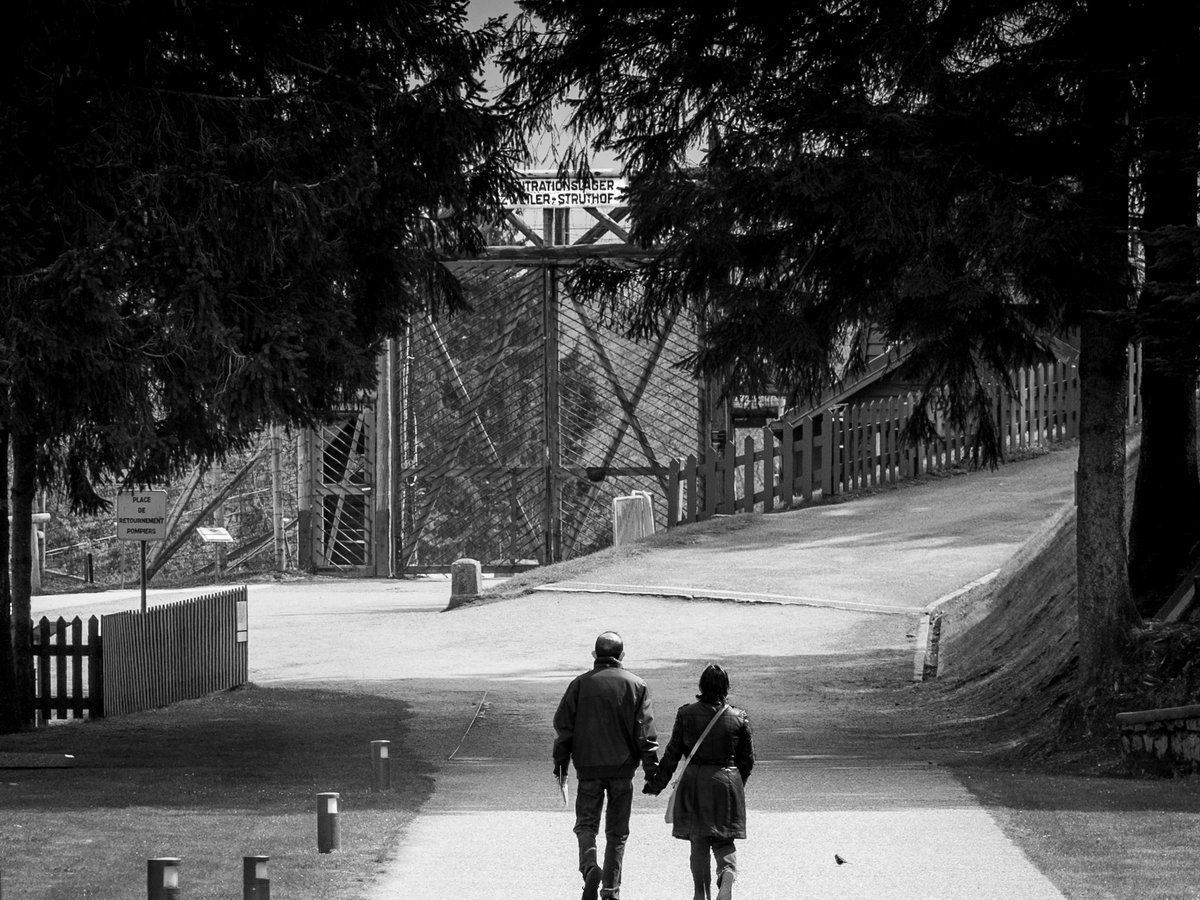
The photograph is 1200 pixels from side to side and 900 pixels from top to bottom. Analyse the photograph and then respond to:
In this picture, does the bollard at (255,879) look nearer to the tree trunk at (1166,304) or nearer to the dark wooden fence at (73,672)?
the tree trunk at (1166,304)

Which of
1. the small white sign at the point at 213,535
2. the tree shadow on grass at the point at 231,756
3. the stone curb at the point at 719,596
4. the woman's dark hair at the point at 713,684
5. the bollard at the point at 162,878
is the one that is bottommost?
the tree shadow on grass at the point at 231,756

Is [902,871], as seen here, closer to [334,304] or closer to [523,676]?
[334,304]

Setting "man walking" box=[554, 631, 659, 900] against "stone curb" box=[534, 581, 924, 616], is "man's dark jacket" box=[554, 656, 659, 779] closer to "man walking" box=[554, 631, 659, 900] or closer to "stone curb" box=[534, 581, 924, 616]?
"man walking" box=[554, 631, 659, 900]

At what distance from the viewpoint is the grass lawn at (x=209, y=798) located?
8.80 meters

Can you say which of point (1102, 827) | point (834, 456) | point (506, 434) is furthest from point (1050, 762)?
point (506, 434)

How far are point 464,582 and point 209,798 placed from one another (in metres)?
13.6

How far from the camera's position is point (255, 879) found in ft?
22.9

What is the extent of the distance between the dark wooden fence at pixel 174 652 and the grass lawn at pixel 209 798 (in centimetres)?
→ 33

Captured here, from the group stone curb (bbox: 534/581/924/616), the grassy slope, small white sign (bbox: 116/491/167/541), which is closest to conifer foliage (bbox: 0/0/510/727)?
small white sign (bbox: 116/491/167/541)

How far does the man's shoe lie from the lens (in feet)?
26.6

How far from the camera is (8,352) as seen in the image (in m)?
11.1

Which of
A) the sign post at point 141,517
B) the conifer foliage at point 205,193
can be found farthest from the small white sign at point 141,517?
the conifer foliage at point 205,193

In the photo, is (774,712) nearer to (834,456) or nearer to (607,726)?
(607,726)

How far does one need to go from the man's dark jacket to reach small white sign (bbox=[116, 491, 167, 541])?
1025 centimetres
